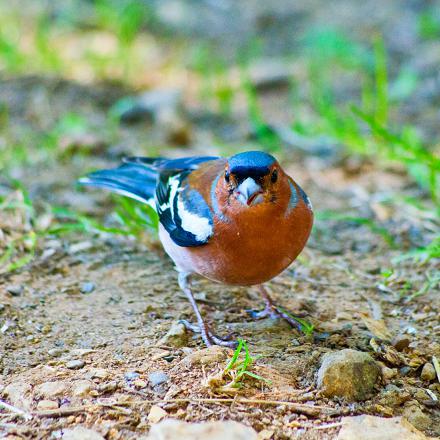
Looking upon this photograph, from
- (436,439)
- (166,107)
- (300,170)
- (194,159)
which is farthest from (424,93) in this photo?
(436,439)

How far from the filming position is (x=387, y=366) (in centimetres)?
337

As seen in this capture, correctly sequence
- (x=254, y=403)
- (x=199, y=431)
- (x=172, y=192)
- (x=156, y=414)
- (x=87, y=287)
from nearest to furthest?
1. (x=199, y=431)
2. (x=156, y=414)
3. (x=254, y=403)
4. (x=87, y=287)
5. (x=172, y=192)

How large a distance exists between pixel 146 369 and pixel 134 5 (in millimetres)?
6163

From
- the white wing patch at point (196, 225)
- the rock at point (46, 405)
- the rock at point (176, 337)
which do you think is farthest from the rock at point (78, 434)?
the white wing patch at point (196, 225)

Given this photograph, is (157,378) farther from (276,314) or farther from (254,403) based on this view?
(276,314)

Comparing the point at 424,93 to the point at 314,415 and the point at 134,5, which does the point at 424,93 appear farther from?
the point at 314,415

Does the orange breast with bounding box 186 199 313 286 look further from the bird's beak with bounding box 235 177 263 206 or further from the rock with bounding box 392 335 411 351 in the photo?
the rock with bounding box 392 335 411 351

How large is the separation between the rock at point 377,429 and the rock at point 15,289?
1949 millimetres

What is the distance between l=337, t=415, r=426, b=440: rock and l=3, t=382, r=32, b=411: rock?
1.29 m

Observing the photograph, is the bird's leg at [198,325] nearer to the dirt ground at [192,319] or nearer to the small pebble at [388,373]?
the dirt ground at [192,319]

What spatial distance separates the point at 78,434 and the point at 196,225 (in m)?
1.30

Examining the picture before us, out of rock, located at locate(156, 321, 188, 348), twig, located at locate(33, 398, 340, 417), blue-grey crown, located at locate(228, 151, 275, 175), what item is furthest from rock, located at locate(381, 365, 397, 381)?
blue-grey crown, located at locate(228, 151, 275, 175)

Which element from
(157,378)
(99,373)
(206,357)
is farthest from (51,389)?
(206,357)

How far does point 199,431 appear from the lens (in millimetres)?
2562
